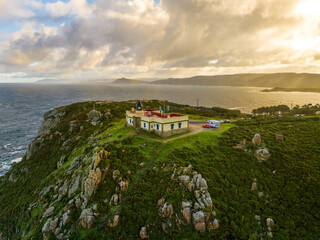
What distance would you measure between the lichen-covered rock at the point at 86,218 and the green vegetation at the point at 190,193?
52 cm

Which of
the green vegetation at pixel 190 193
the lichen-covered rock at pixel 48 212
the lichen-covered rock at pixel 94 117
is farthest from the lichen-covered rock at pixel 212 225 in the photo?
the lichen-covered rock at pixel 94 117

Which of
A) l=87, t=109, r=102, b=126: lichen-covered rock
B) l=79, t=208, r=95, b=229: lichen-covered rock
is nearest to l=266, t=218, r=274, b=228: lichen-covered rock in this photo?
l=79, t=208, r=95, b=229: lichen-covered rock

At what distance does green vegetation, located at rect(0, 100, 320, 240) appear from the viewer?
72.8ft

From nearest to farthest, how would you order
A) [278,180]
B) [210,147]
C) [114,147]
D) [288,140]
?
1. [278,180]
2. [114,147]
3. [210,147]
4. [288,140]

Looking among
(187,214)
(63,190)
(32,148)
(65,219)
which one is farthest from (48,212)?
(32,148)

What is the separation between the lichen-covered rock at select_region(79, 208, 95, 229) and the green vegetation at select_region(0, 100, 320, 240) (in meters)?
0.52

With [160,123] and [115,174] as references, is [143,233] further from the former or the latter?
[160,123]

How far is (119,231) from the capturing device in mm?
21141

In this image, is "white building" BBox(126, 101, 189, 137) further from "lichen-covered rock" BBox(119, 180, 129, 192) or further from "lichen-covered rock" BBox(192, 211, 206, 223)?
"lichen-covered rock" BBox(192, 211, 206, 223)

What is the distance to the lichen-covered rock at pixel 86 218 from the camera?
21703 mm

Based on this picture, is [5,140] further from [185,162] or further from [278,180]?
[278,180]

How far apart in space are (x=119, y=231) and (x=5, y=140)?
82.2 metres

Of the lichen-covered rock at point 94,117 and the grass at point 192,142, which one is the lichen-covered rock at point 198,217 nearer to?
the grass at point 192,142

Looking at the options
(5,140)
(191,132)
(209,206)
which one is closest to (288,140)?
(191,132)
